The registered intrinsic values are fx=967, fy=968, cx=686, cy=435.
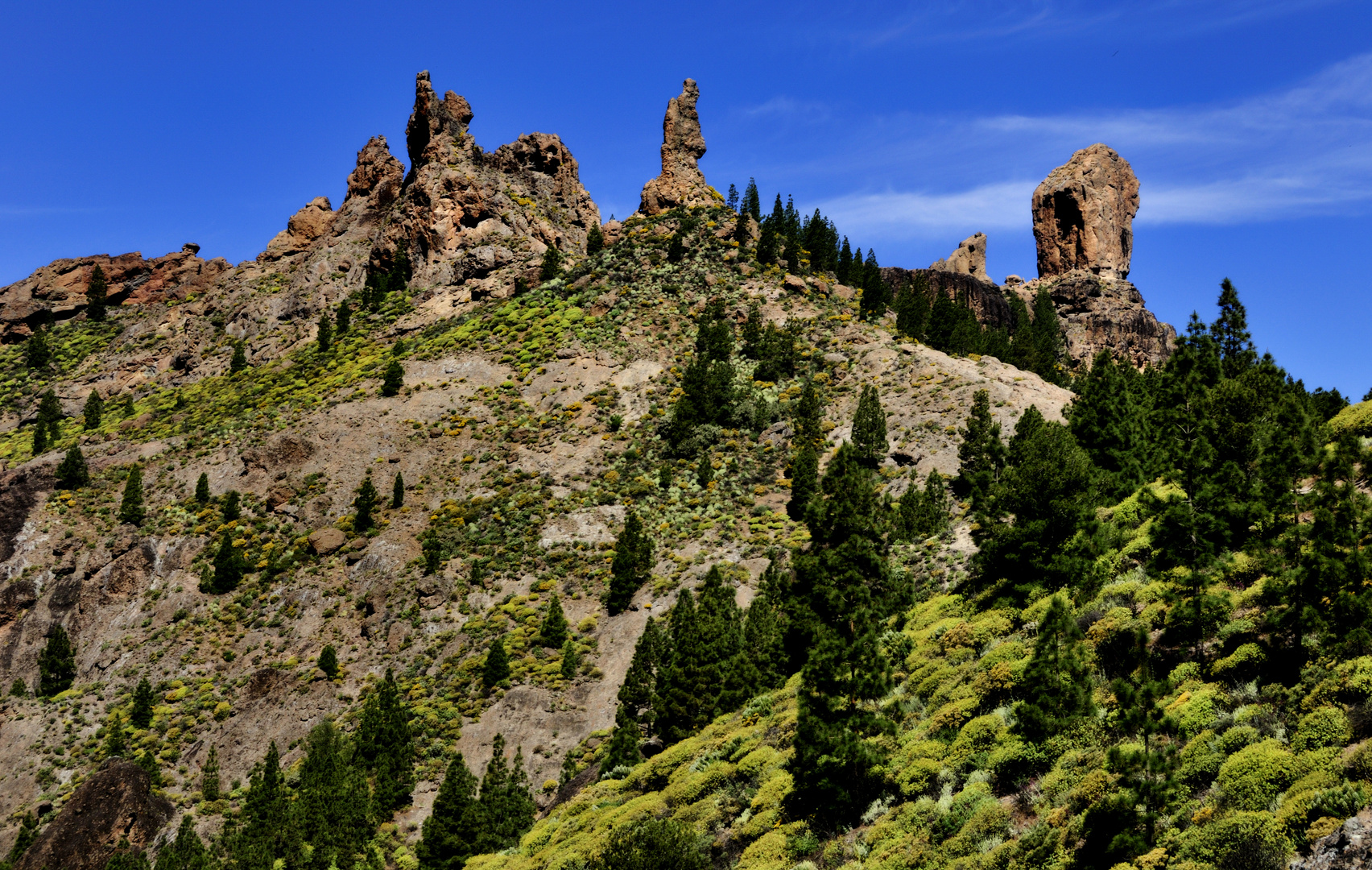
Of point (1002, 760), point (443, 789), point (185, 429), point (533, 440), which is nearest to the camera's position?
point (1002, 760)

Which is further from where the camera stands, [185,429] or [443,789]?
[185,429]

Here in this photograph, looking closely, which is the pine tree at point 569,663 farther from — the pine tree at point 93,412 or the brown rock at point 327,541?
the pine tree at point 93,412


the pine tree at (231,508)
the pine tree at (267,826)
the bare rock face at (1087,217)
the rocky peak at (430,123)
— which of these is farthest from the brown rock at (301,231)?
the bare rock face at (1087,217)

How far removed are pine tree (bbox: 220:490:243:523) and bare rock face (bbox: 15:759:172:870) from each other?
26.9m

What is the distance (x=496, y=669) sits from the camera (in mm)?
65000

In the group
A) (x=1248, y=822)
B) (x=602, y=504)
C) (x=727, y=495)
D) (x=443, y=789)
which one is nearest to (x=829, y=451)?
(x=727, y=495)

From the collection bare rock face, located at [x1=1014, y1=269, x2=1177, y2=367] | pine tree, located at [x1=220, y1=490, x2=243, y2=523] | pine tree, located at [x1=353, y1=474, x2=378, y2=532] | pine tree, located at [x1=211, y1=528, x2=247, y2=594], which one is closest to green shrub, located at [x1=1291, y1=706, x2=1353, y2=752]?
pine tree, located at [x1=353, y1=474, x2=378, y2=532]

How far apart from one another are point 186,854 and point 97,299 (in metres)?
117

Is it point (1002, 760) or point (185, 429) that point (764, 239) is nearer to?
point (185, 429)

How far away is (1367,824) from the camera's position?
16062 millimetres

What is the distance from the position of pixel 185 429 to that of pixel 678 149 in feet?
227

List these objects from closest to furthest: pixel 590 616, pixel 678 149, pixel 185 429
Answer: pixel 590 616 < pixel 185 429 < pixel 678 149

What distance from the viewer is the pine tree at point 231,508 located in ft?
276

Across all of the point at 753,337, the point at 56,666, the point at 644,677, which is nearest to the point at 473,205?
the point at 753,337
